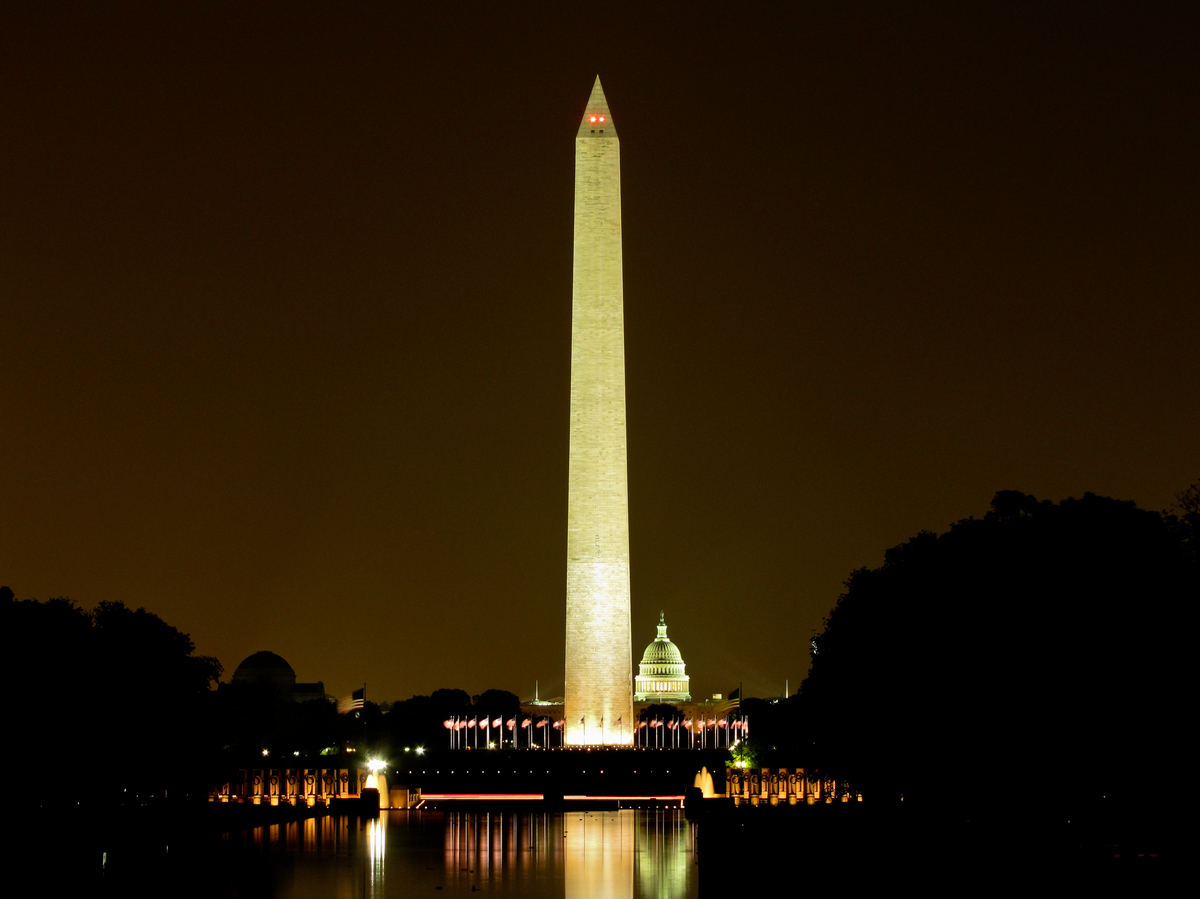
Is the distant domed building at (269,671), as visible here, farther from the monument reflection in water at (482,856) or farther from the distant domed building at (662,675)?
the monument reflection in water at (482,856)

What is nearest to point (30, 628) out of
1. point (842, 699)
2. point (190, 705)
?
point (190, 705)

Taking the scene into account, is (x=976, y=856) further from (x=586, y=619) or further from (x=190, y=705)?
(x=586, y=619)

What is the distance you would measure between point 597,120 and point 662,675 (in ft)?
A: 325

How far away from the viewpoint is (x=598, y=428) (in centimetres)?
9319

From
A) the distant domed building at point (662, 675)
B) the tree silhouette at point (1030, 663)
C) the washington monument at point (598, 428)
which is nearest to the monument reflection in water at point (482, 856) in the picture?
the tree silhouette at point (1030, 663)

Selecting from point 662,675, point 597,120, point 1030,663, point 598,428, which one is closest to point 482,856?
point 1030,663

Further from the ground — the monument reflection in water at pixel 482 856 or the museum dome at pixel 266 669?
the museum dome at pixel 266 669

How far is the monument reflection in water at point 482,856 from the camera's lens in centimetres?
3406

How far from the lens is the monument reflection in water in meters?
34.1

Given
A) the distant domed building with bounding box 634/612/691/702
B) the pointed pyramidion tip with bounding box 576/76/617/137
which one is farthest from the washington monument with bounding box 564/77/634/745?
the distant domed building with bounding box 634/612/691/702

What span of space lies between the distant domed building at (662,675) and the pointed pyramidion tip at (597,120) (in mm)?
93589

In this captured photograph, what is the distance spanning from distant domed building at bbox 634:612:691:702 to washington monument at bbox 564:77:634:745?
88900 millimetres

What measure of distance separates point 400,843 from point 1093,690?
55.2ft

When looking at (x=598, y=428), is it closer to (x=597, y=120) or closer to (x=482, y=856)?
(x=597, y=120)
